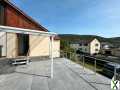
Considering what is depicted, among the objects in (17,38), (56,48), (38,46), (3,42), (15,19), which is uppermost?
(15,19)

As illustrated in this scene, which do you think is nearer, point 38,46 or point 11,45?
point 11,45

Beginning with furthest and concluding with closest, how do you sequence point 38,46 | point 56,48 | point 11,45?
point 56,48
point 38,46
point 11,45

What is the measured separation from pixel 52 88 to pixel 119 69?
642 centimetres

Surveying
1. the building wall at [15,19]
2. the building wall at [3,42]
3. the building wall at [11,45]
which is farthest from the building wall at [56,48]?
the building wall at [3,42]

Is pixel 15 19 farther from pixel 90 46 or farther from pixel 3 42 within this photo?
pixel 90 46

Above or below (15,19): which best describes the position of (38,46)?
below

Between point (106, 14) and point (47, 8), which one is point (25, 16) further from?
point (106, 14)

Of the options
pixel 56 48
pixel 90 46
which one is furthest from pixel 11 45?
pixel 90 46

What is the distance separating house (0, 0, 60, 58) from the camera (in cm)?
1170

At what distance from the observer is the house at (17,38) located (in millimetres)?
11695

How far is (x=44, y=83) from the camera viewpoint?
6105mm

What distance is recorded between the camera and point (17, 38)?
41.0 ft

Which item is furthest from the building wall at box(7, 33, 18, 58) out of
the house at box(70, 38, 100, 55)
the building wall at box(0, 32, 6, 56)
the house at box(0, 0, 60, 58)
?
the house at box(70, 38, 100, 55)

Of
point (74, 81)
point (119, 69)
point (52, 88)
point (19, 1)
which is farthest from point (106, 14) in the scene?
point (52, 88)
